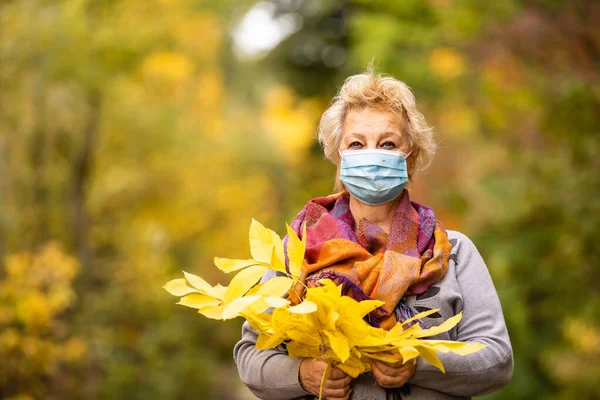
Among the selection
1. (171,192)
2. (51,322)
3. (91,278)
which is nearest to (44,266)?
(51,322)

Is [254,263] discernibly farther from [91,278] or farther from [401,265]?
[91,278]

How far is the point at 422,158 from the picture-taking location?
270cm

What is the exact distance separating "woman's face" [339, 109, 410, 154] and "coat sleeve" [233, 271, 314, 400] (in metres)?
0.53

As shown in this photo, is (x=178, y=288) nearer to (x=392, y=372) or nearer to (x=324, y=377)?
(x=324, y=377)

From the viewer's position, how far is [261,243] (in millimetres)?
2225

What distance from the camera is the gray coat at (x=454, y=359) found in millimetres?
2318

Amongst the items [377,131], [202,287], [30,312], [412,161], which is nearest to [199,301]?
[202,287]

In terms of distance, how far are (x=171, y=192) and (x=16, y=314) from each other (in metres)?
5.26

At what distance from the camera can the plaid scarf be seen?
7.71ft

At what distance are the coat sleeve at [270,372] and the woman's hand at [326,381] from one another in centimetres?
3

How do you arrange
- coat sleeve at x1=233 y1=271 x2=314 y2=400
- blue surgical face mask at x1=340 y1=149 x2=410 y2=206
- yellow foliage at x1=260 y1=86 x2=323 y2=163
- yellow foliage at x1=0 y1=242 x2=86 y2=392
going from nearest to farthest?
coat sleeve at x1=233 y1=271 x2=314 y2=400 < blue surgical face mask at x1=340 y1=149 x2=410 y2=206 < yellow foliage at x1=0 y1=242 x2=86 y2=392 < yellow foliage at x1=260 y1=86 x2=323 y2=163

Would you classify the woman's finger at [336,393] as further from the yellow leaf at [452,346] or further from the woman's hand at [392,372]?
the yellow leaf at [452,346]

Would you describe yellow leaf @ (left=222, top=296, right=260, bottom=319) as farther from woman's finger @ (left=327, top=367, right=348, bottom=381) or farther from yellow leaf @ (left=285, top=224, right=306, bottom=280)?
woman's finger @ (left=327, top=367, right=348, bottom=381)

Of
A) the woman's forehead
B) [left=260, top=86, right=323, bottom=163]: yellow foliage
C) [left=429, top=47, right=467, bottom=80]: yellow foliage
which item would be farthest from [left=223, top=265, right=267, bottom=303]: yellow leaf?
[left=260, top=86, right=323, bottom=163]: yellow foliage
